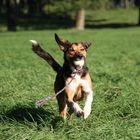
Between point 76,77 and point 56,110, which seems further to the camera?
point 56,110

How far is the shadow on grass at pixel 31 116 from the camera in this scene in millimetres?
7460

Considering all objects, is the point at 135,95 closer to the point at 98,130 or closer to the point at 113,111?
the point at 113,111

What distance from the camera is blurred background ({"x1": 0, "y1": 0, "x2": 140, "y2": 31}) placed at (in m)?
46.2

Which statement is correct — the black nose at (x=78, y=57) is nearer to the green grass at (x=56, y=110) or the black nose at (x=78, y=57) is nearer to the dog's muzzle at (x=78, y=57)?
the dog's muzzle at (x=78, y=57)

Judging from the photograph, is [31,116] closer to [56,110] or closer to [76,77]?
[56,110]

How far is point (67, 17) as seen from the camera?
6103cm

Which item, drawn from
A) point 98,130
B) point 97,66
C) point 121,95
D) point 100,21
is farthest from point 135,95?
point 100,21

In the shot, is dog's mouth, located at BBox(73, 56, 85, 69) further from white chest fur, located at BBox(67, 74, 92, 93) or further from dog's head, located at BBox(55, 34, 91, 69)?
white chest fur, located at BBox(67, 74, 92, 93)

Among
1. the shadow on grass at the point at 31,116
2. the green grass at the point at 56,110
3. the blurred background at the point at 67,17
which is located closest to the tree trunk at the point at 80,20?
the blurred background at the point at 67,17

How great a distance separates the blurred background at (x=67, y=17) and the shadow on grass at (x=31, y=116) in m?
37.5

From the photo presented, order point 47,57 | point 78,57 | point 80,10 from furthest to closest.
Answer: point 80,10
point 47,57
point 78,57

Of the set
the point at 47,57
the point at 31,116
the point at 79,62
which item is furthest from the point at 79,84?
the point at 47,57

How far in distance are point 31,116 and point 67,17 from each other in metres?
53.7

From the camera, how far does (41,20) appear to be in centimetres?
5747
